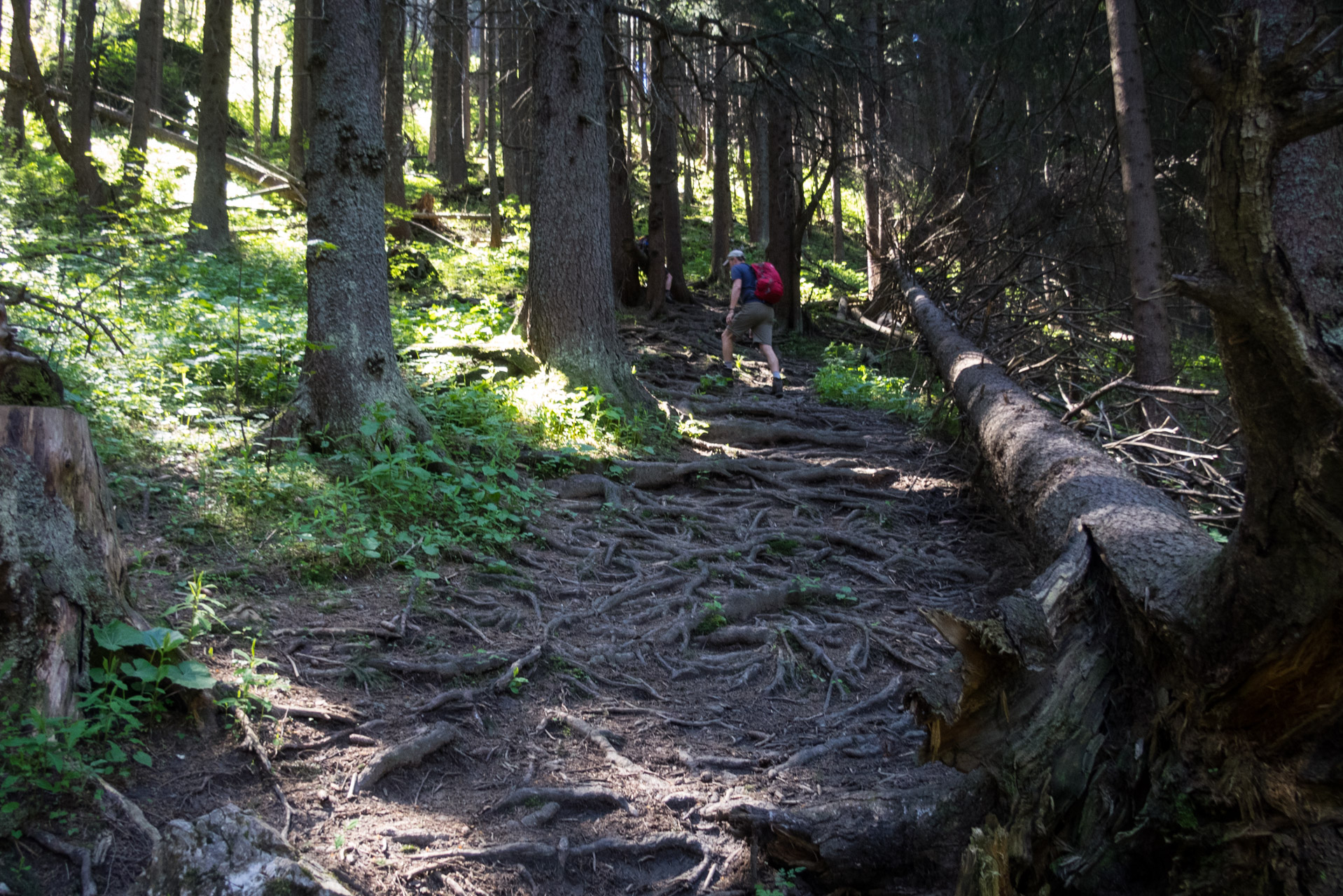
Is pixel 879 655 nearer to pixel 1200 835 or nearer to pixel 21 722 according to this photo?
pixel 1200 835

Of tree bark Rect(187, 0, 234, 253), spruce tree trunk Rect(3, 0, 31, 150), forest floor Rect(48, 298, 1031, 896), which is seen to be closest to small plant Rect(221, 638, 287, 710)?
forest floor Rect(48, 298, 1031, 896)

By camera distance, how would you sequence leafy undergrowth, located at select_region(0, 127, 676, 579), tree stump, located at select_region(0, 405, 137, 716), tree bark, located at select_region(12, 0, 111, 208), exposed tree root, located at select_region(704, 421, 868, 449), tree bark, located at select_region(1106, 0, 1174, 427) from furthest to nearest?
tree bark, located at select_region(12, 0, 111, 208) → exposed tree root, located at select_region(704, 421, 868, 449) → tree bark, located at select_region(1106, 0, 1174, 427) → leafy undergrowth, located at select_region(0, 127, 676, 579) → tree stump, located at select_region(0, 405, 137, 716)

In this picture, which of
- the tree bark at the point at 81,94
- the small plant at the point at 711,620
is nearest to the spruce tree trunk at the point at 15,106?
the tree bark at the point at 81,94

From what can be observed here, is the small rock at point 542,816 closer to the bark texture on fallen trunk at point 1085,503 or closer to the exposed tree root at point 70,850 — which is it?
the exposed tree root at point 70,850

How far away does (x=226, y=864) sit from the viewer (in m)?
1.97

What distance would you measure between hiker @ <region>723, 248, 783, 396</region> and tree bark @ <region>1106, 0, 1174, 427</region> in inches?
178

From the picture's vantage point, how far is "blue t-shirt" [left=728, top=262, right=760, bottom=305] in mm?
10906

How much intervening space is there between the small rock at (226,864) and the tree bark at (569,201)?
6.14 meters

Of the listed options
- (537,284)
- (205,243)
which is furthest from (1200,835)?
(205,243)

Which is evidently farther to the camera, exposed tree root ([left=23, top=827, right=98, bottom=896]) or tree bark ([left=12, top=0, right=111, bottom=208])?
tree bark ([left=12, top=0, right=111, bottom=208])

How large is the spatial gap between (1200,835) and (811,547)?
12.9 feet

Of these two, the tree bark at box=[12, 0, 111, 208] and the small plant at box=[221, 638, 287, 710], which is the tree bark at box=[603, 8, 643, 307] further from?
the small plant at box=[221, 638, 287, 710]

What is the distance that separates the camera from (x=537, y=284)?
322 inches

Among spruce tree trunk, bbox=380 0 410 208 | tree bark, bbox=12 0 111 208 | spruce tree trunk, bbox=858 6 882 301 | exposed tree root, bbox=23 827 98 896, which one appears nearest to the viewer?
exposed tree root, bbox=23 827 98 896
